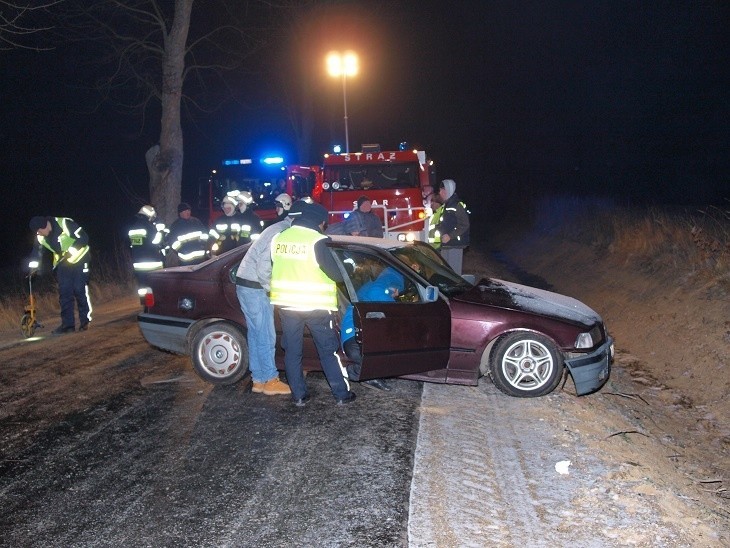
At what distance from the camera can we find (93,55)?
83.5 ft

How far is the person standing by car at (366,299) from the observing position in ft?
22.2

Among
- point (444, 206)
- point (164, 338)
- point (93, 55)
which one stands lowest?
point (164, 338)

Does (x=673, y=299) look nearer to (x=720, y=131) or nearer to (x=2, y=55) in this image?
(x=2, y=55)

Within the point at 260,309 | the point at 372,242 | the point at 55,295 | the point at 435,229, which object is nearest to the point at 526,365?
the point at 372,242

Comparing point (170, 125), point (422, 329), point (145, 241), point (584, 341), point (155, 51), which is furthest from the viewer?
point (155, 51)

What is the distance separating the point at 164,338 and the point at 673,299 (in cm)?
Answer: 722

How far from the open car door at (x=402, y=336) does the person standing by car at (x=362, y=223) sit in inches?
198

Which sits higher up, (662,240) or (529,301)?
(529,301)

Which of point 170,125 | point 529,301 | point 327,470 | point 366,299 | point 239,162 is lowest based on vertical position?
point 327,470

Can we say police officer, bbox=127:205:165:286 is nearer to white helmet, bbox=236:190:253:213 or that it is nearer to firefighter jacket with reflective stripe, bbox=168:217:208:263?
firefighter jacket with reflective stripe, bbox=168:217:208:263

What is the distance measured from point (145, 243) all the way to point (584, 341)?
7298 millimetres

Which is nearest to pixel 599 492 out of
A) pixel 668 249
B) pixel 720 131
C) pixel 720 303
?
pixel 720 303

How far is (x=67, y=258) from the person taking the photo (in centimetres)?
1047

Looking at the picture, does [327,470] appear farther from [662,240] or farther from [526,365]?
[662,240]
